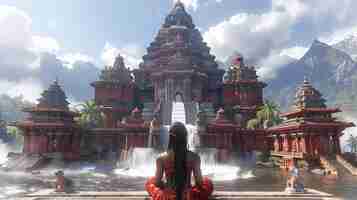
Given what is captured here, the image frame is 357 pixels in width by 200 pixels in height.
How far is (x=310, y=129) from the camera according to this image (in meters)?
28.2

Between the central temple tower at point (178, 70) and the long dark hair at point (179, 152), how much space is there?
32.8 meters

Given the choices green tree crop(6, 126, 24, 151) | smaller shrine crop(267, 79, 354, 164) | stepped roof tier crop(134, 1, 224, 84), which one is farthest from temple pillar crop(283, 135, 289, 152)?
green tree crop(6, 126, 24, 151)

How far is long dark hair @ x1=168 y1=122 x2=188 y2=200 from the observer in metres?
5.51

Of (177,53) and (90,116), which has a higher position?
(177,53)

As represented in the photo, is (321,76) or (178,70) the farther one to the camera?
(321,76)

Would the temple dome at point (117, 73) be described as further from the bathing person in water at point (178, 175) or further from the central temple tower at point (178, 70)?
the bathing person in water at point (178, 175)

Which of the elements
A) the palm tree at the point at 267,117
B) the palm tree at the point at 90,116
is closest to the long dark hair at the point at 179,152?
the palm tree at the point at 90,116

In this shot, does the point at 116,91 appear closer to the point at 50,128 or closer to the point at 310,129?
the point at 50,128

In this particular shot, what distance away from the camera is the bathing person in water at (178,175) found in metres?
5.50

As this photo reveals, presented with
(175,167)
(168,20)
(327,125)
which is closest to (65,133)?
(327,125)

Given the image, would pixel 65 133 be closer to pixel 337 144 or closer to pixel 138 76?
pixel 138 76

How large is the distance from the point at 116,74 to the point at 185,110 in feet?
44.8

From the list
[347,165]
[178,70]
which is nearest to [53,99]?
[178,70]

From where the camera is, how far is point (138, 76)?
50.6 meters
